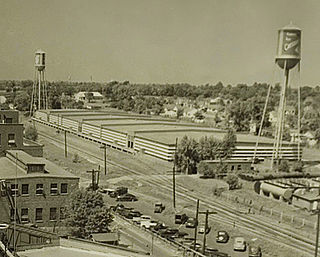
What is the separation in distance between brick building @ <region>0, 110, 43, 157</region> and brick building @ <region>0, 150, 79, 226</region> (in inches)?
151

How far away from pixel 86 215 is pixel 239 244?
13.3ft

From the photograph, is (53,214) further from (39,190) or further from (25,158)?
(25,158)

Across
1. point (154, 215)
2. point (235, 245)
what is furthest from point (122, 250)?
point (154, 215)

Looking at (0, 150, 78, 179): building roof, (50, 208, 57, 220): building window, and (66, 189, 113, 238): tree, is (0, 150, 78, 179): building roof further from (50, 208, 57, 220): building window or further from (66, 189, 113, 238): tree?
(66, 189, 113, 238): tree

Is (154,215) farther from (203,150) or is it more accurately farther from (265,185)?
(203,150)

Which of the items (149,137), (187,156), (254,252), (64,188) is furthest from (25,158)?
(149,137)

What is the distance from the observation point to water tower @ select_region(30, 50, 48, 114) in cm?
4591

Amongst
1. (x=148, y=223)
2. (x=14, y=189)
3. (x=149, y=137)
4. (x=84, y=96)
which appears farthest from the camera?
(x=84, y=96)

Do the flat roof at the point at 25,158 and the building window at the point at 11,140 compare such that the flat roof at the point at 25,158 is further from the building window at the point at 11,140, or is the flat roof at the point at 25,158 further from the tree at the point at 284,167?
the tree at the point at 284,167

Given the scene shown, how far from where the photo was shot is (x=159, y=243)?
14016 mm

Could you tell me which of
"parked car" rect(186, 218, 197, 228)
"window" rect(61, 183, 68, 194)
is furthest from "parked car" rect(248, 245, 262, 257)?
"window" rect(61, 183, 68, 194)

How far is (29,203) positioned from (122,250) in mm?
6043

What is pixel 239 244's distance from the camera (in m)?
14.2

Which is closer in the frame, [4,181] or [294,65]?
[4,181]
